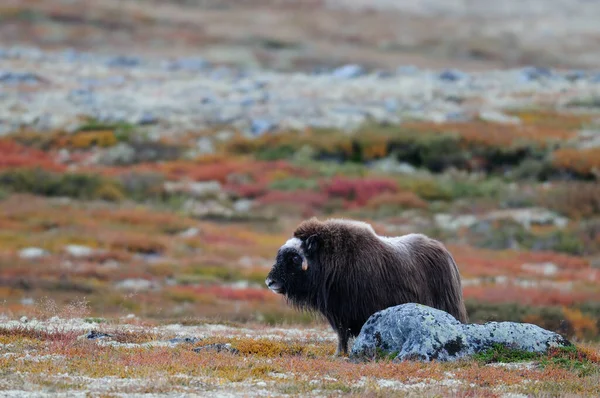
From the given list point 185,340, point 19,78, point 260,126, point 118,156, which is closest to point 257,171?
point 118,156

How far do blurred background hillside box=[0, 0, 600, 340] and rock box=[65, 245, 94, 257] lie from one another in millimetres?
133

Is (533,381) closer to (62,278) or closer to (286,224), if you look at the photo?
(62,278)

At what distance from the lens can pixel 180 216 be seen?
3731 centimetres

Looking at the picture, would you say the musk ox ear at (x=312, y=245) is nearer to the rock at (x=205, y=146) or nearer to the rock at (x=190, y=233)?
the rock at (x=190, y=233)

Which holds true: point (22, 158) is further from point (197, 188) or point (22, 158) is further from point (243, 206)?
point (243, 206)

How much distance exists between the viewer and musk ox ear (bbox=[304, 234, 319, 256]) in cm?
1312

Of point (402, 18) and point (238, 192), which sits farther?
point (402, 18)

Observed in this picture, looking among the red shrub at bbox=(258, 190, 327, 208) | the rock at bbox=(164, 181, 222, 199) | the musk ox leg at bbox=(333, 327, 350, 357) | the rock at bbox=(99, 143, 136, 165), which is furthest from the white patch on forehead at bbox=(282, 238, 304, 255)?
the rock at bbox=(99, 143, 136, 165)

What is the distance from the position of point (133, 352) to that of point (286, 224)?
2491 cm

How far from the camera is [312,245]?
13.1 metres

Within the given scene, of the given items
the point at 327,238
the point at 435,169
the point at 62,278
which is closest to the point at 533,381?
the point at 327,238

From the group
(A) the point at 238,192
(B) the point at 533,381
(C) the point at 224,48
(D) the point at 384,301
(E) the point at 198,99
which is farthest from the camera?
(C) the point at 224,48

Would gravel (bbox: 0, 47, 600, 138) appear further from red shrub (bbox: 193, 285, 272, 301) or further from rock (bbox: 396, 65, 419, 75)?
red shrub (bbox: 193, 285, 272, 301)

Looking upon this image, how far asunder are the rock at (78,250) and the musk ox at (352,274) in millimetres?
18472
